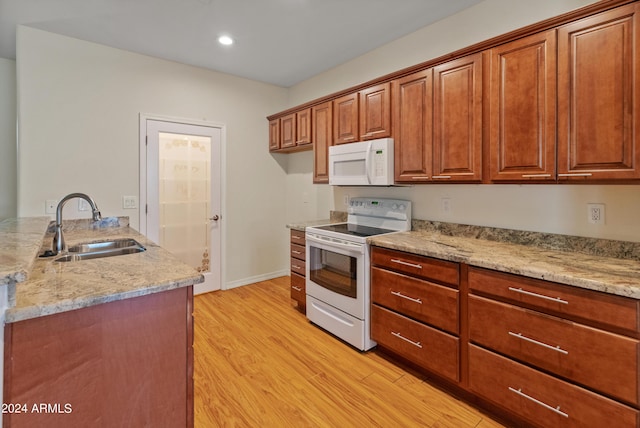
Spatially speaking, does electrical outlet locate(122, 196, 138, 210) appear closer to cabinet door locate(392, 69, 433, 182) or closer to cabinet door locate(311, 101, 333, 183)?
cabinet door locate(311, 101, 333, 183)

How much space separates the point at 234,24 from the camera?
8.54ft

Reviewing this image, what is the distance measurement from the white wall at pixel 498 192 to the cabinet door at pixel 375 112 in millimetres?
467

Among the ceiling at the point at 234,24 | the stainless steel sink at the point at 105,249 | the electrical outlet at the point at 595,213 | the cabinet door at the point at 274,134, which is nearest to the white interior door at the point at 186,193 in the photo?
the cabinet door at the point at 274,134

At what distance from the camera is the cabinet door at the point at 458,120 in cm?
205

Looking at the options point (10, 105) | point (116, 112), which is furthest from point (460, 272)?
point (10, 105)

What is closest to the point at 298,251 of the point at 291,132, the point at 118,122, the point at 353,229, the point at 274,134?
the point at 353,229

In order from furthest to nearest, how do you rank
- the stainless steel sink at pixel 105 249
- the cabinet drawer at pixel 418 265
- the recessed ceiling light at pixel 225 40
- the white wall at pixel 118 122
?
1. the recessed ceiling light at pixel 225 40
2. the white wall at pixel 118 122
3. the stainless steel sink at pixel 105 249
4. the cabinet drawer at pixel 418 265

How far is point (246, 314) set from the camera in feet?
10.4

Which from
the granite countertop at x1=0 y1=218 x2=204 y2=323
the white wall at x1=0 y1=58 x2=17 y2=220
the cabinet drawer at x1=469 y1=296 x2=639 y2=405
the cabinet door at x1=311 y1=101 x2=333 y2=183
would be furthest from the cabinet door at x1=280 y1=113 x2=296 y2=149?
the white wall at x1=0 y1=58 x2=17 y2=220

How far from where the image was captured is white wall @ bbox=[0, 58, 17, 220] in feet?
10.3

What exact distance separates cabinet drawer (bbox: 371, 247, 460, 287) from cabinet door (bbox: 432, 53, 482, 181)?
644 mm

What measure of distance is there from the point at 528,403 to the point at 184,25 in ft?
11.7

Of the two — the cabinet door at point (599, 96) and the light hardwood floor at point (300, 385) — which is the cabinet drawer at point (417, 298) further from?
the cabinet door at point (599, 96)

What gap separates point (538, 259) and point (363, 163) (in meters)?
1.49
